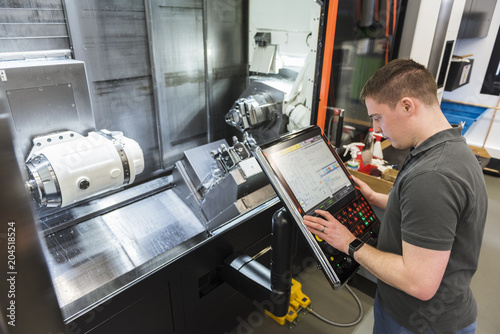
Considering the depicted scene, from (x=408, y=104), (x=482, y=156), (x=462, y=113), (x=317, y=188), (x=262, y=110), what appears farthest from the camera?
(x=462, y=113)

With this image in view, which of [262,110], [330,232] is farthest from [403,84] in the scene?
[262,110]

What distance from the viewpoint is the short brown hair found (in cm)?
96

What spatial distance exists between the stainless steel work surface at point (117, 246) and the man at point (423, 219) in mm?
868

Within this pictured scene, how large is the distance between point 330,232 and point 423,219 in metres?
0.29

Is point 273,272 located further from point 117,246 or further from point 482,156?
point 482,156

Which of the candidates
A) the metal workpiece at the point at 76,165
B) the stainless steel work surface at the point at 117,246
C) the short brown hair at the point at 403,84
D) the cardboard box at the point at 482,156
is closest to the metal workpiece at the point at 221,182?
the stainless steel work surface at the point at 117,246

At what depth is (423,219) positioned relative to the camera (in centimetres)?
86

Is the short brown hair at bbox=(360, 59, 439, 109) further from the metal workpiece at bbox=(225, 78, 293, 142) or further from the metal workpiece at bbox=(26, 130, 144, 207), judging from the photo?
the metal workpiece at bbox=(225, 78, 293, 142)

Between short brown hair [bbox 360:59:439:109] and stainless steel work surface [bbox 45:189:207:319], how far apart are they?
1071 millimetres

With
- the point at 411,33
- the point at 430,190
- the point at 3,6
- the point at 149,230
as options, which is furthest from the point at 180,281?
the point at 411,33

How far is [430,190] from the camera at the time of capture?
2.81ft

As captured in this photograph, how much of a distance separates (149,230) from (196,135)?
107 centimetres

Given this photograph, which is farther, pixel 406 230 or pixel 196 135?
pixel 196 135

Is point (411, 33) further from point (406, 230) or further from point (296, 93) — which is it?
point (406, 230)
